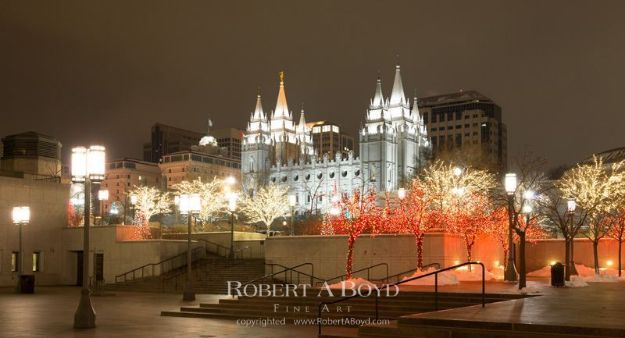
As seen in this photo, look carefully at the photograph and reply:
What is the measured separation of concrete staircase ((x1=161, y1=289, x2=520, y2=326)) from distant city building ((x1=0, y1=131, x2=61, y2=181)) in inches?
1603

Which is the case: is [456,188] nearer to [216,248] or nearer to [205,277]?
[205,277]

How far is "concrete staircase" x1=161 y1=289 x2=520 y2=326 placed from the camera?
66.8 feet

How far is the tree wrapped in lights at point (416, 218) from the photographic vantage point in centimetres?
3153

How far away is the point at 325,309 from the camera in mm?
21328

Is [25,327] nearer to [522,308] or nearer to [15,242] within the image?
[522,308]

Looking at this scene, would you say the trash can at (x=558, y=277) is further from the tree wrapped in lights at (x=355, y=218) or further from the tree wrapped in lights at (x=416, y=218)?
the tree wrapped in lights at (x=355, y=218)

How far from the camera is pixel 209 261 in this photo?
44.5m

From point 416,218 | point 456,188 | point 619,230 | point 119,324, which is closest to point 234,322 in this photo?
point 119,324

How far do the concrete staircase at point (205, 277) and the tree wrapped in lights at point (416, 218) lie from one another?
7.91 m

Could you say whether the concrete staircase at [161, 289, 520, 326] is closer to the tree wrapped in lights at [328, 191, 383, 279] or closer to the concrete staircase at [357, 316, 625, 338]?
the concrete staircase at [357, 316, 625, 338]

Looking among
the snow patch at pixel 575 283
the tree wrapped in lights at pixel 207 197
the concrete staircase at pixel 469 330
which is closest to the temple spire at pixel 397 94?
the tree wrapped in lights at pixel 207 197

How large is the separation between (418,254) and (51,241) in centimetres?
2571

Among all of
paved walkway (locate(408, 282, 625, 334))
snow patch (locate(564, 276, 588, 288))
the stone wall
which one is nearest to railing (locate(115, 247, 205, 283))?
the stone wall

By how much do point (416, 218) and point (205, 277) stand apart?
13344mm
